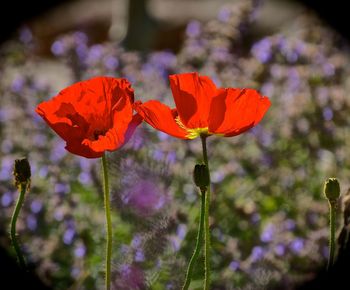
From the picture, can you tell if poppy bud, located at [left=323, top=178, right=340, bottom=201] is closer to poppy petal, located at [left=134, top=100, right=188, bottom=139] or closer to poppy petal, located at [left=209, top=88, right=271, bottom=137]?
poppy petal, located at [left=209, top=88, right=271, bottom=137]

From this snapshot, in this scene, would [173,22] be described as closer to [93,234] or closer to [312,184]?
[312,184]

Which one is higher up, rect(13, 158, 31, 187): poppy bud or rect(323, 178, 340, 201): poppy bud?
rect(13, 158, 31, 187): poppy bud

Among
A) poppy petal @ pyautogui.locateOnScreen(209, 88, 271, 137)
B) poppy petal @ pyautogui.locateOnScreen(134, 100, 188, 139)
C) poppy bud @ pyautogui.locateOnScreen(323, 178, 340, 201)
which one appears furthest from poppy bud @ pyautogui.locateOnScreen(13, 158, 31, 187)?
poppy bud @ pyautogui.locateOnScreen(323, 178, 340, 201)

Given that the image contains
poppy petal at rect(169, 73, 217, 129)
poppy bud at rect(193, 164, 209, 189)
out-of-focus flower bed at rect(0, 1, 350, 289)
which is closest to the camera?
poppy bud at rect(193, 164, 209, 189)

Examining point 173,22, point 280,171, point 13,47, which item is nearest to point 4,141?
point 13,47

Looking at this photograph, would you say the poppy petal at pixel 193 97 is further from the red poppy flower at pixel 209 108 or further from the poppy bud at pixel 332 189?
the poppy bud at pixel 332 189

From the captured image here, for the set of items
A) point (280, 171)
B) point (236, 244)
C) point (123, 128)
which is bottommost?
point (236, 244)

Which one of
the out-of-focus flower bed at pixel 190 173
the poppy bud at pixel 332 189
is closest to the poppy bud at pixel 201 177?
the poppy bud at pixel 332 189

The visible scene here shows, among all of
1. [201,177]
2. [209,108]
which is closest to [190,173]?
[209,108]
